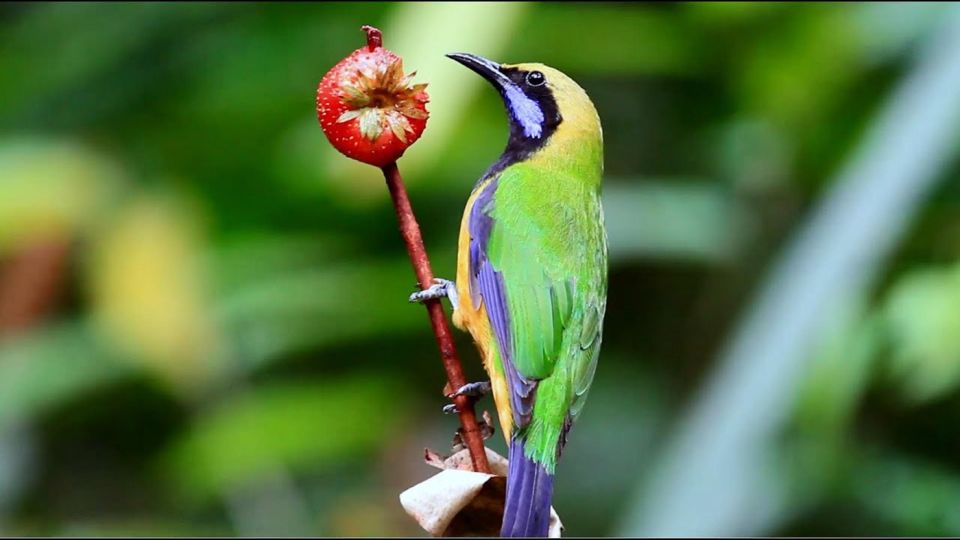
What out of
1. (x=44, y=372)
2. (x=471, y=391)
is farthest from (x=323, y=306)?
(x=471, y=391)

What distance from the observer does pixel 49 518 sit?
→ 4.68 m

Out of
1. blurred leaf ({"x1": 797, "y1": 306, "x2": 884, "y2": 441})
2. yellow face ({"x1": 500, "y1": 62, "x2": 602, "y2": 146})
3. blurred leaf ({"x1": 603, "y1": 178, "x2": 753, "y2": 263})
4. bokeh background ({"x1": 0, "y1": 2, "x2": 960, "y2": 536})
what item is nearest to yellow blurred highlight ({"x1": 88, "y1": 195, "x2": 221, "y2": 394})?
bokeh background ({"x1": 0, "y1": 2, "x2": 960, "y2": 536})

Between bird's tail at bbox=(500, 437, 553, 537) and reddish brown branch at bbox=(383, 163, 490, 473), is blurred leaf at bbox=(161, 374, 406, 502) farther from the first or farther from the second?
reddish brown branch at bbox=(383, 163, 490, 473)

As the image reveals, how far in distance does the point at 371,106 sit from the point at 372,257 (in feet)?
10.6

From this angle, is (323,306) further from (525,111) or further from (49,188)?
(525,111)

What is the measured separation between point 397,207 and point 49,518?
3961 millimetres

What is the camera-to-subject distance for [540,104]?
211 centimetres

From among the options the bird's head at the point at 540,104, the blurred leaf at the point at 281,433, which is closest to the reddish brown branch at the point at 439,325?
the bird's head at the point at 540,104

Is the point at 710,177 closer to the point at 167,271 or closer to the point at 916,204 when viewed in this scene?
the point at 916,204

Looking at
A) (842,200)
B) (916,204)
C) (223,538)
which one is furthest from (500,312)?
(223,538)

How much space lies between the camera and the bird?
5.85 ft

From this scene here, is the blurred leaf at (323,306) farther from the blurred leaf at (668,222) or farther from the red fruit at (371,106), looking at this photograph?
the red fruit at (371,106)

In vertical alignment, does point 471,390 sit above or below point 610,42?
below

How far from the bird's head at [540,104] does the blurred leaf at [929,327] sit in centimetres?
115
